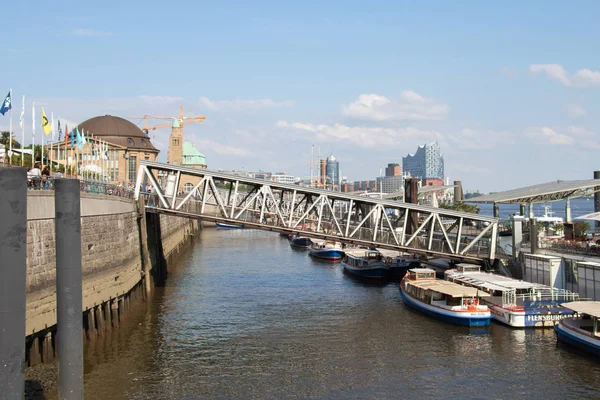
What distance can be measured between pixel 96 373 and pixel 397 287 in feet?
140

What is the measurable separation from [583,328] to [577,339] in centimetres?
166

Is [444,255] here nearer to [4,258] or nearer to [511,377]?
[511,377]

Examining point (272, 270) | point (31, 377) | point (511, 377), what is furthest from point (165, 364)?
point (272, 270)

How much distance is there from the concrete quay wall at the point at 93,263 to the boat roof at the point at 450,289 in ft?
84.4

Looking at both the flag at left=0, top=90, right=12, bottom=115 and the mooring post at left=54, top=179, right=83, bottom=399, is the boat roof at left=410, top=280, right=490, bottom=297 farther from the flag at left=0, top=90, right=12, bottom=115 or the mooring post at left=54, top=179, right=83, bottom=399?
the flag at left=0, top=90, right=12, bottom=115

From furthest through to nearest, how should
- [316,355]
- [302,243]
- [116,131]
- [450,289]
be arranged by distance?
[116,131] < [302,243] < [450,289] < [316,355]

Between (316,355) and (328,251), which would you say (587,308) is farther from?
(328,251)

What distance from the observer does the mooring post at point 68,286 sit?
22188 mm

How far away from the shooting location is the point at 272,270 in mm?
86375

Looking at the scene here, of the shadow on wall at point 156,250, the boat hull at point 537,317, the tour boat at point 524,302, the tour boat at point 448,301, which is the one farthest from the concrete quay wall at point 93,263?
the boat hull at point 537,317

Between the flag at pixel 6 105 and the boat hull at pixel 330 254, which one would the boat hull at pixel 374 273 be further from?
the flag at pixel 6 105

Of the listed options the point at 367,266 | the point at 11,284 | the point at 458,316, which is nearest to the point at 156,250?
the point at 367,266

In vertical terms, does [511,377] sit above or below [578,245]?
below

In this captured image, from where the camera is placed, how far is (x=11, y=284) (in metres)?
17.2
